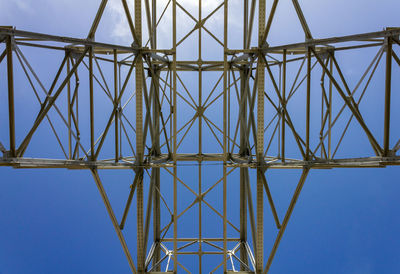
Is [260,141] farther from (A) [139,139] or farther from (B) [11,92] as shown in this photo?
(B) [11,92]

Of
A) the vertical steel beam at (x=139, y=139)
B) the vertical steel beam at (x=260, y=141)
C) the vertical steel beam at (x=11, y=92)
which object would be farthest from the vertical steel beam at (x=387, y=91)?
the vertical steel beam at (x=11, y=92)

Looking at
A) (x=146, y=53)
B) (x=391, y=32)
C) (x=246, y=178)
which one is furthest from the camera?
(x=246, y=178)

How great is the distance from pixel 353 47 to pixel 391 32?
2.97 metres

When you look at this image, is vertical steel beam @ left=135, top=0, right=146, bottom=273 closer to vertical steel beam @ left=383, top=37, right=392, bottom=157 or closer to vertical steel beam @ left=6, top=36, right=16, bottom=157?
vertical steel beam @ left=6, top=36, right=16, bottom=157

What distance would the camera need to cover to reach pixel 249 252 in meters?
17.6

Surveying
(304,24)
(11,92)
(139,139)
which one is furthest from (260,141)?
(11,92)

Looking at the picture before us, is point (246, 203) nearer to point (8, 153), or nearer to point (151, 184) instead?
point (151, 184)

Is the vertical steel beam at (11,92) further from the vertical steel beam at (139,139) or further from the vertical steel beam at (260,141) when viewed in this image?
the vertical steel beam at (260,141)

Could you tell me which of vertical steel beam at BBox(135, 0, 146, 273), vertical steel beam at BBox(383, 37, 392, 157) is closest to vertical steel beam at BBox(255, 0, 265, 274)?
vertical steel beam at BBox(383, 37, 392, 157)

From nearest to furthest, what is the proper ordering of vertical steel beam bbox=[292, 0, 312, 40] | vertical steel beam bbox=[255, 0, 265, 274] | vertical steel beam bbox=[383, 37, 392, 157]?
vertical steel beam bbox=[383, 37, 392, 157], vertical steel beam bbox=[292, 0, 312, 40], vertical steel beam bbox=[255, 0, 265, 274]

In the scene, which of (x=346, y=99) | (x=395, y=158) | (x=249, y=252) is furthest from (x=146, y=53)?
(x=249, y=252)

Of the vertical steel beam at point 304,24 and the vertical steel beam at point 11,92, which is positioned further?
the vertical steel beam at point 304,24

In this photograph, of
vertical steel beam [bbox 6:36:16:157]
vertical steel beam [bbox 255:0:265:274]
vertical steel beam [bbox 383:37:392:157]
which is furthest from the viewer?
vertical steel beam [bbox 255:0:265:274]

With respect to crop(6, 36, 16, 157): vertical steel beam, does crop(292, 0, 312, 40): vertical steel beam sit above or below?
above
